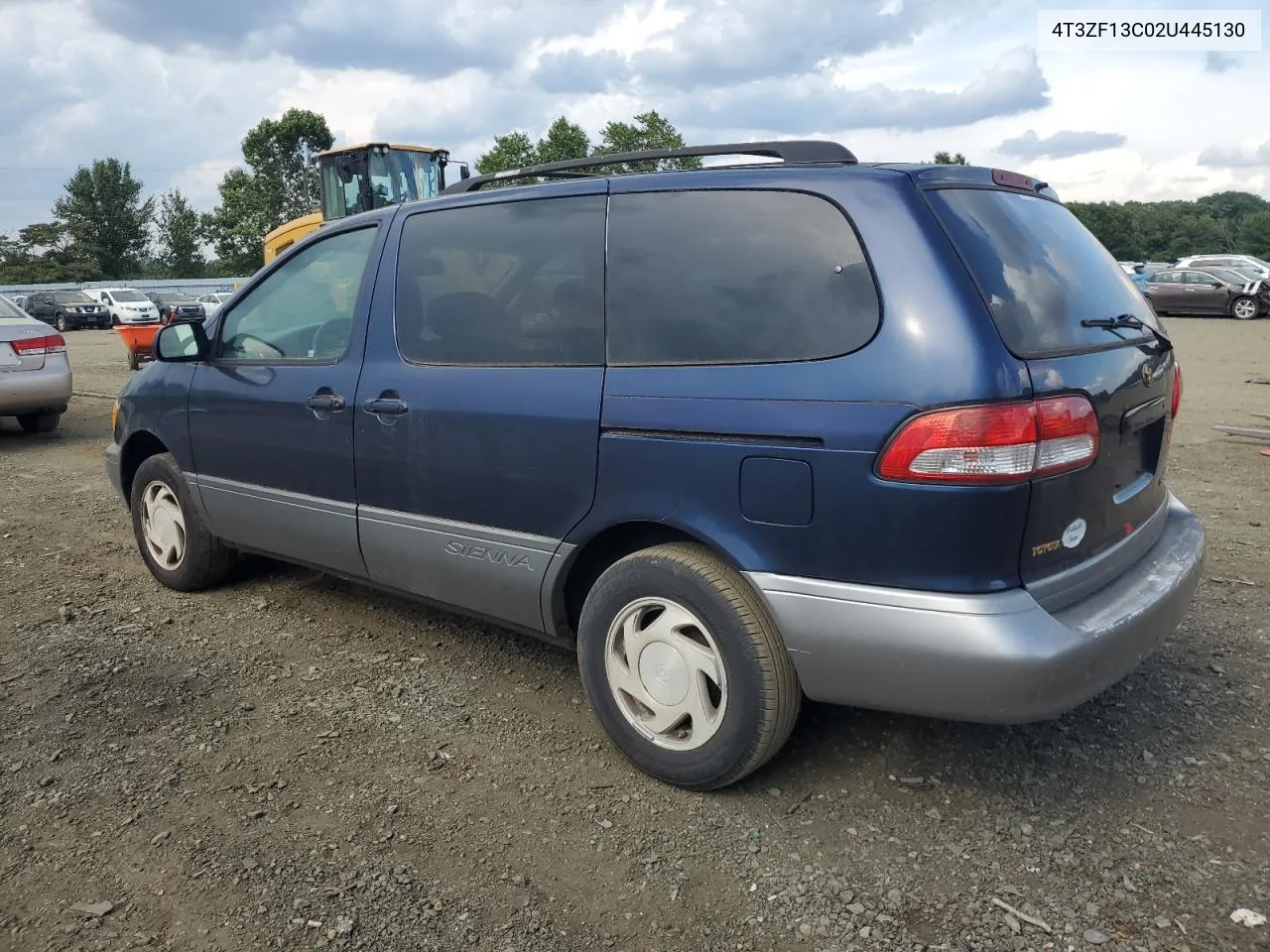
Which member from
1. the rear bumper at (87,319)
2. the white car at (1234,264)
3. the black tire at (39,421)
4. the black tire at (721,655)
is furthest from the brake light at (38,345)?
the rear bumper at (87,319)

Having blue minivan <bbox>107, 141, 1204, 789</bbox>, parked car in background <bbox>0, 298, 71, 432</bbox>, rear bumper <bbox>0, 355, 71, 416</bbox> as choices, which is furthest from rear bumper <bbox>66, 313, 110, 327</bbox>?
blue minivan <bbox>107, 141, 1204, 789</bbox>

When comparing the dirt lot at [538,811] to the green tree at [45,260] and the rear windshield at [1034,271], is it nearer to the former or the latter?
the rear windshield at [1034,271]

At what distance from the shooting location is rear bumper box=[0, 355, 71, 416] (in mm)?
9219

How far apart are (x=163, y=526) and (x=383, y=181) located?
12.7 meters

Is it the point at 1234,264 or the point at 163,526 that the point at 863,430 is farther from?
the point at 1234,264

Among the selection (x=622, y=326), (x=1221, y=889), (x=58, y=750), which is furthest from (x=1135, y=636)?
(x=58, y=750)

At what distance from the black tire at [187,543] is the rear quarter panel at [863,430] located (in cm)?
276

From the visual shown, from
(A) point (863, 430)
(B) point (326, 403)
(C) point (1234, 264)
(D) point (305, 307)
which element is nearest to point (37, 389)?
(D) point (305, 307)

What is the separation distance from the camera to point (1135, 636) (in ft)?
8.95

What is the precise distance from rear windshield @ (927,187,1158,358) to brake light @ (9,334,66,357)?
29.4ft

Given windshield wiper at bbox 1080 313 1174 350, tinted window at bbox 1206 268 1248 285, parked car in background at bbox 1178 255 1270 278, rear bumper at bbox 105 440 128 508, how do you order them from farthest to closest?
1. parked car in background at bbox 1178 255 1270 278
2. tinted window at bbox 1206 268 1248 285
3. rear bumper at bbox 105 440 128 508
4. windshield wiper at bbox 1080 313 1174 350

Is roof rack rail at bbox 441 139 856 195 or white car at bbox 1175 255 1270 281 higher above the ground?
roof rack rail at bbox 441 139 856 195

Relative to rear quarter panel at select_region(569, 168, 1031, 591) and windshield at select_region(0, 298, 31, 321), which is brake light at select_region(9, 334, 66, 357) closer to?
windshield at select_region(0, 298, 31, 321)

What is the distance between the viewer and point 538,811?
114 inches
